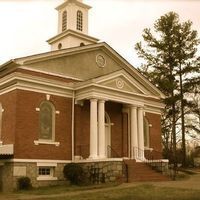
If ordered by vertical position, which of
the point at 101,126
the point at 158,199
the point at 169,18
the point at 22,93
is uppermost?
the point at 169,18

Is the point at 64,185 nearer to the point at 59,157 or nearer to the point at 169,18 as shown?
the point at 59,157

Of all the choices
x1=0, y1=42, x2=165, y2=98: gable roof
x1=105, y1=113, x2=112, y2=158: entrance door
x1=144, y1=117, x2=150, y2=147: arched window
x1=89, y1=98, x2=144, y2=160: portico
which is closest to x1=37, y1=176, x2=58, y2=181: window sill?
x1=89, y1=98, x2=144, y2=160: portico

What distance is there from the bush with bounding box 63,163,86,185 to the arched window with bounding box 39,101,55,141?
6.90ft

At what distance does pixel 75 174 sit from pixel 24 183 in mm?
2924

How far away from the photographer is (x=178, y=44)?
40812mm

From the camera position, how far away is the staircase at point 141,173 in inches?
888

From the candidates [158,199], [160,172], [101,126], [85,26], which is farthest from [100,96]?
[158,199]

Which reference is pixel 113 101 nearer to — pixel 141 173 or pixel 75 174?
pixel 141 173

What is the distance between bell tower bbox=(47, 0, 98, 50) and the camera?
97.7ft

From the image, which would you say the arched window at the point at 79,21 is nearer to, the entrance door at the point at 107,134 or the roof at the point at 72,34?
the roof at the point at 72,34

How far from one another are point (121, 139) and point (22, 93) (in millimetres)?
8068

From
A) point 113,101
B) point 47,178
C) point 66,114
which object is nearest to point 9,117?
point 66,114

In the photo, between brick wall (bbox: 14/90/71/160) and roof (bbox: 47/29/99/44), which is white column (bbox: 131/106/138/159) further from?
roof (bbox: 47/29/99/44)

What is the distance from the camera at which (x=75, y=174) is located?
2283 centimetres
